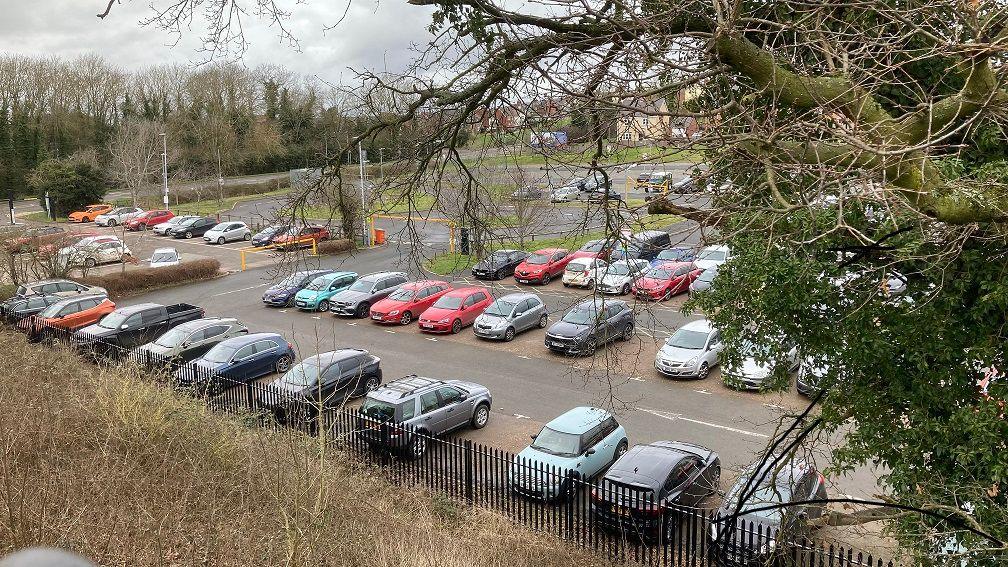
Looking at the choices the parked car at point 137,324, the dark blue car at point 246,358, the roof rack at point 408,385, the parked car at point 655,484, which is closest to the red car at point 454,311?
the dark blue car at point 246,358

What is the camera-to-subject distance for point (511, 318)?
71.5ft

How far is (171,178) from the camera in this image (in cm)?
5394

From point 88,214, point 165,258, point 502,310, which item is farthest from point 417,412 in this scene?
point 88,214

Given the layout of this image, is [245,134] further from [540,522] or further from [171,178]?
[540,522]

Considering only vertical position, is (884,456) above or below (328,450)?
above

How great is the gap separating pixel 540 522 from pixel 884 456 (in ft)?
17.3

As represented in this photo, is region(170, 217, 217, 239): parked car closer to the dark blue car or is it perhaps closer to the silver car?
the dark blue car

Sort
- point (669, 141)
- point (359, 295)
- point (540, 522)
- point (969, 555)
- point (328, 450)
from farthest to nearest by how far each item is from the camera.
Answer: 1. point (359, 295)
2. point (328, 450)
3. point (540, 522)
4. point (969, 555)
5. point (669, 141)

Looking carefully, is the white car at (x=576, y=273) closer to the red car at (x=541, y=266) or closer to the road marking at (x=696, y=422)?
the red car at (x=541, y=266)

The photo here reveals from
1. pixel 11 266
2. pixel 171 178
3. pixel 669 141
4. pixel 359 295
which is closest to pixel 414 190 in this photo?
pixel 669 141

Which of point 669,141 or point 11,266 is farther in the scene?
point 11,266

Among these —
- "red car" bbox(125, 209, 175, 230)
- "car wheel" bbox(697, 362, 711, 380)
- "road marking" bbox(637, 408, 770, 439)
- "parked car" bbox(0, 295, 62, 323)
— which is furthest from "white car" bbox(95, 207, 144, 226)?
"road marking" bbox(637, 408, 770, 439)

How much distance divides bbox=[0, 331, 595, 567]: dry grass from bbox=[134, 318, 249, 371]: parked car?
4.97 m

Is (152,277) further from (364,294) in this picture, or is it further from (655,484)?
(655,484)
